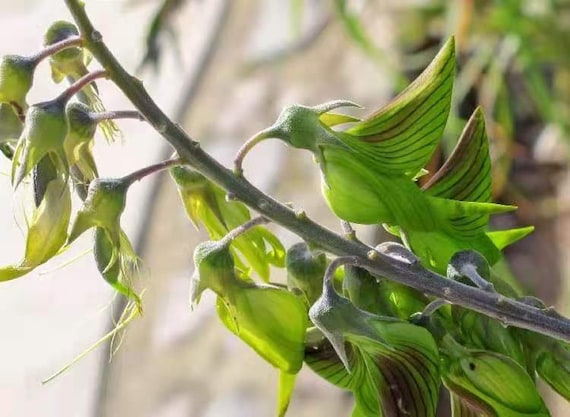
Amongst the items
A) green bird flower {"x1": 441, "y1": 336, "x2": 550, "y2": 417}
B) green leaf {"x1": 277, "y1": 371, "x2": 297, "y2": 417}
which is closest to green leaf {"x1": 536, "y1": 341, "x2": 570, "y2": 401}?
green bird flower {"x1": 441, "y1": 336, "x2": 550, "y2": 417}

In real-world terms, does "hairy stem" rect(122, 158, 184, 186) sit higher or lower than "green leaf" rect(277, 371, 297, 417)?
higher

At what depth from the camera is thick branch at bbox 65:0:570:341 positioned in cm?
43

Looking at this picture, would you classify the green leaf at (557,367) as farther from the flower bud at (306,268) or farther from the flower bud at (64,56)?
the flower bud at (64,56)

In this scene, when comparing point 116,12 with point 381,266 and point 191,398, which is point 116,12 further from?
point 381,266

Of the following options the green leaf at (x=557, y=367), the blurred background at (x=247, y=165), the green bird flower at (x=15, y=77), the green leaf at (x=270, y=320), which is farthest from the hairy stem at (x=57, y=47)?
the blurred background at (x=247, y=165)

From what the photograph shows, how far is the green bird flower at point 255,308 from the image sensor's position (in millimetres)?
464

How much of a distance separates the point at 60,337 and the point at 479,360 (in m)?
1.60

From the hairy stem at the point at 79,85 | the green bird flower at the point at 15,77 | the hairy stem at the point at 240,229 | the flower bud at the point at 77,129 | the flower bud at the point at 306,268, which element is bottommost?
the flower bud at the point at 306,268

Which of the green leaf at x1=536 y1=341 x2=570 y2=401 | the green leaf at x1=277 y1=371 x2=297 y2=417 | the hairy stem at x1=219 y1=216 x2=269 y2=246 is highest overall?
the hairy stem at x1=219 y1=216 x2=269 y2=246

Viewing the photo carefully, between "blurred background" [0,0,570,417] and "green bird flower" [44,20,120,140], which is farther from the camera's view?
"blurred background" [0,0,570,417]

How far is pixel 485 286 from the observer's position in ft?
1.53

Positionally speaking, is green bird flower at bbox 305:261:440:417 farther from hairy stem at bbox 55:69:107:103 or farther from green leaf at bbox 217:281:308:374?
hairy stem at bbox 55:69:107:103

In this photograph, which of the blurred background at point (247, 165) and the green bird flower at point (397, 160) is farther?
the blurred background at point (247, 165)

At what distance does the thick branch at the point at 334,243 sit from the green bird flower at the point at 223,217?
4 cm
